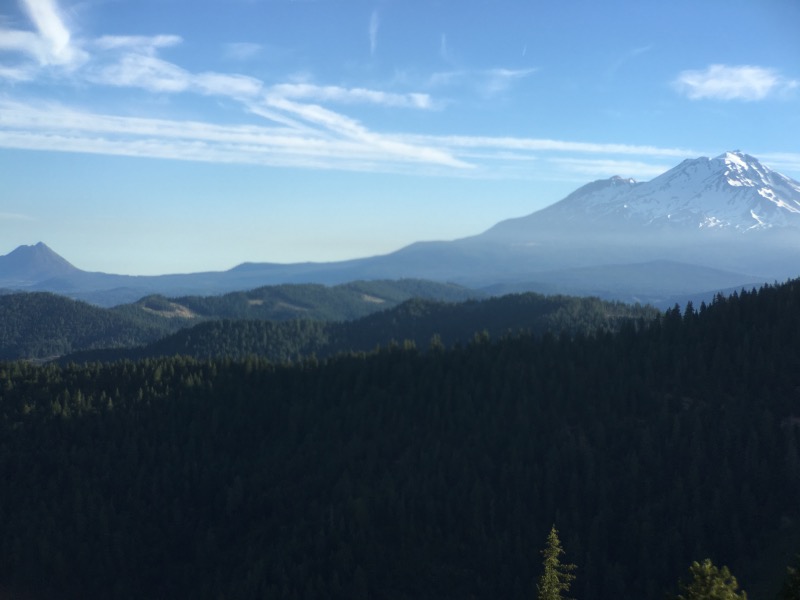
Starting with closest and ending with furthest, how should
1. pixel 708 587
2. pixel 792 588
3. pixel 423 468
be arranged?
pixel 792 588
pixel 708 587
pixel 423 468

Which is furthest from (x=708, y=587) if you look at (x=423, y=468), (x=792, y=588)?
(x=423, y=468)

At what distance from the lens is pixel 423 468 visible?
132m

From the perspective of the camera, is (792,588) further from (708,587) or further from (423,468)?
(423,468)

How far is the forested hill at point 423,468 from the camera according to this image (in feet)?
361

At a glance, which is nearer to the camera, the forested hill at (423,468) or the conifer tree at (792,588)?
the conifer tree at (792,588)

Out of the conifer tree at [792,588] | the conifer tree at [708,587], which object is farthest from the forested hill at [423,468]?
the conifer tree at [708,587]

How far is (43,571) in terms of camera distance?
124m

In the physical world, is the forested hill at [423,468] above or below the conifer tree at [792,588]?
below

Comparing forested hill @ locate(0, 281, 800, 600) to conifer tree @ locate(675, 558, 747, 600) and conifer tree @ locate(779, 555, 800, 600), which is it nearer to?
conifer tree @ locate(779, 555, 800, 600)

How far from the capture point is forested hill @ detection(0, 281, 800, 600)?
4331 inches

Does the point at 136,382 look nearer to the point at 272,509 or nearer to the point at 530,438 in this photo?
the point at 272,509

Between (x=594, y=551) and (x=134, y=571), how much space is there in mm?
72028

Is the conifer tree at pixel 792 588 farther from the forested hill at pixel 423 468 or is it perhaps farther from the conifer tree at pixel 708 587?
the forested hill at pixel 423 468

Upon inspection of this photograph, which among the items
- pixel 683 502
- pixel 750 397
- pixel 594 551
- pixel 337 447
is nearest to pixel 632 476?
pixel 683 502
